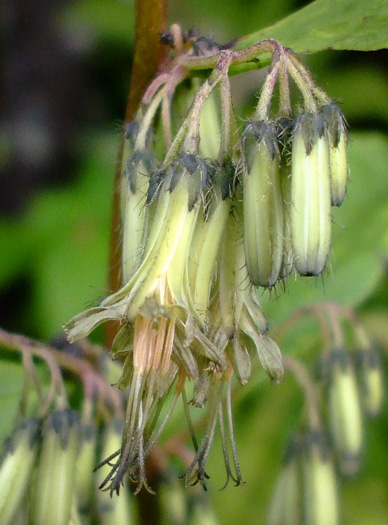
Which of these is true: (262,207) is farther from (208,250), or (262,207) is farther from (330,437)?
(330,437)

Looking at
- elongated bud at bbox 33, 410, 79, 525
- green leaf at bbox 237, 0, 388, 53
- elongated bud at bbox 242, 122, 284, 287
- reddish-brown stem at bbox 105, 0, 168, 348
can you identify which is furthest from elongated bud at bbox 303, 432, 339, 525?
A: green leaf at bbox 237, 0, 388, 53

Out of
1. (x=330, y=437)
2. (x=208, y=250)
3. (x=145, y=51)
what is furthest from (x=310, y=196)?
(x=330, y=437)

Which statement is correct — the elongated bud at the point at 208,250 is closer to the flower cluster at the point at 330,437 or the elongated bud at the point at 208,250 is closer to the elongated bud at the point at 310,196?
the elongated bud at the point at 310,196

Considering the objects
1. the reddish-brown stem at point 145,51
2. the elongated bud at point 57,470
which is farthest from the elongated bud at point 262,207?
the elongated bud at point 57,470

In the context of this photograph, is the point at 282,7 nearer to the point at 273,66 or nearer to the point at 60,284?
the point at 60,284

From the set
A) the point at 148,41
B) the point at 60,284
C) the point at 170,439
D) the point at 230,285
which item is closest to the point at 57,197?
the point at 60,284

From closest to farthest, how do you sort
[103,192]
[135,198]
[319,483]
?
1. [135,198]
2. [319,483]
3. [103,192]
